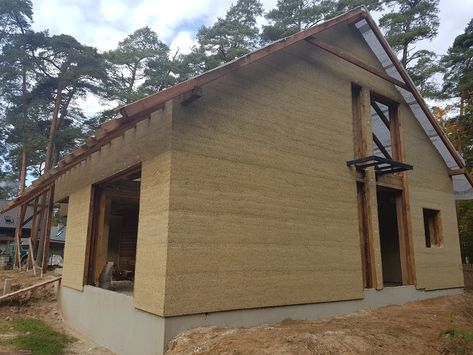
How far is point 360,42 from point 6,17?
Result: 21.9 metres

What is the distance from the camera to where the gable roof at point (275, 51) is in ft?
18.1

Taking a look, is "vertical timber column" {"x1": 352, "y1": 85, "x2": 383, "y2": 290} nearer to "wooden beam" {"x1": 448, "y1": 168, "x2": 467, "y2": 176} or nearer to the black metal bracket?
the black metal bracket

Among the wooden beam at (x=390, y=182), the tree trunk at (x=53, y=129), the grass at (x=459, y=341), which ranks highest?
the tree trunk at (x=53, y=129)

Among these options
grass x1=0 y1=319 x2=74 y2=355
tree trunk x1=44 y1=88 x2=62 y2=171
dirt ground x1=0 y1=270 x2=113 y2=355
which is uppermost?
tree trunk x1=44 y1=88 x2=62 y2=171

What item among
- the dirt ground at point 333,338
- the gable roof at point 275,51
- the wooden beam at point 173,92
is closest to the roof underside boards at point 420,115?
the gable roof at point 275,51

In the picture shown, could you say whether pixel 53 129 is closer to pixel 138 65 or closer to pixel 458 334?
pixel 138 65

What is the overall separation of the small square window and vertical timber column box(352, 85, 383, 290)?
3.35 m

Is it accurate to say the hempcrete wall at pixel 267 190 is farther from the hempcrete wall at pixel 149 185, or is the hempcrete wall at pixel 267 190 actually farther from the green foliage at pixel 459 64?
the green foliage at pixel 459 64

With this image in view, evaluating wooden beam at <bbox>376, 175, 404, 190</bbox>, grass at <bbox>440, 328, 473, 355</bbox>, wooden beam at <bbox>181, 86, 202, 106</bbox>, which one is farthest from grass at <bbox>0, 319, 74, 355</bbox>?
wooden beam at <bbox>376, 175, 404, 190</bbox>

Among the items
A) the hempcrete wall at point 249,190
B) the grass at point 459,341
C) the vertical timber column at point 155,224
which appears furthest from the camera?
the hempcrete wall at point 249,190

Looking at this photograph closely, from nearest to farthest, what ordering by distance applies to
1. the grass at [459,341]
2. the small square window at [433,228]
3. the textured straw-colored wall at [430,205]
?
the grass at [459,341], the textured straw-colored wall at [430,205], the small square window at [433,228]

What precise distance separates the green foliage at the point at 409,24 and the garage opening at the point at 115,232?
17755mm

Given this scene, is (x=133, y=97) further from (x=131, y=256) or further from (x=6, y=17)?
(x=131, y=256)

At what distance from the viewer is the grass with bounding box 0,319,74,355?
7148 millimetres
